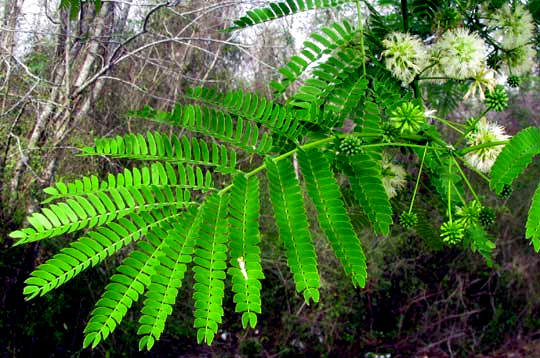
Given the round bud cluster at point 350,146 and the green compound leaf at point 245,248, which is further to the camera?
the round bud cluster at point 350,146

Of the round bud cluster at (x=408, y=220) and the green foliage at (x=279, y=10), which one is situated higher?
the green foliage at (x=279, y=10)

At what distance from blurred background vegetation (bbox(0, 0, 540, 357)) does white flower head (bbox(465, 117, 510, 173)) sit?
222 centimetres

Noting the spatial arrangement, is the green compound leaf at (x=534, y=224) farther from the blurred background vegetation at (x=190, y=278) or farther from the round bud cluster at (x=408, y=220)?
the blurred background vegetation at (x=190, y=278)

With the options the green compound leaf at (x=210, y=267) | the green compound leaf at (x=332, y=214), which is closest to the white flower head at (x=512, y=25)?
the green compound leaf at (x=332, y=214)

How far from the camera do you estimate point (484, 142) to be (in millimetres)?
→ 856

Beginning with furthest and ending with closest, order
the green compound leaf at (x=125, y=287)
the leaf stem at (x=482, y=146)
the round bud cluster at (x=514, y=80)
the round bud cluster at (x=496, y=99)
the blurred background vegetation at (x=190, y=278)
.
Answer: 1. the blurred background vegetation at (x=190, y=278)
2. the round bud cluster at (x=514, y=80)
3. the round bud cluster at (x=496, y=99)
4. the leaf stem at (x=482, y=146)
5. the green compound leaf at (x=125, y=287)

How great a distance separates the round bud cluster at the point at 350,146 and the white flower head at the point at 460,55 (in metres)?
0.27

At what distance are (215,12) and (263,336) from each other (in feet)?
10.8

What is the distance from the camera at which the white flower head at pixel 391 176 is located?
0.98m

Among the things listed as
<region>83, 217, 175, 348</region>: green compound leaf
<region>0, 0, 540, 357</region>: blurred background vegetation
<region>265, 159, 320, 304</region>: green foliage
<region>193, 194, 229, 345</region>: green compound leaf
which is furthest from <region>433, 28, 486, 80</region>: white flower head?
<region>0, 0, 540, 357</region>: blurred background vegetation

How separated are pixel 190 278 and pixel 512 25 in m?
3.42

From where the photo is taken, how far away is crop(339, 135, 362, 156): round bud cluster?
0.75 meters

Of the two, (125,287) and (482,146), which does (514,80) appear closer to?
(482,146)

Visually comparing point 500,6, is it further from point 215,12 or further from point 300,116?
point 215,12
